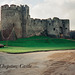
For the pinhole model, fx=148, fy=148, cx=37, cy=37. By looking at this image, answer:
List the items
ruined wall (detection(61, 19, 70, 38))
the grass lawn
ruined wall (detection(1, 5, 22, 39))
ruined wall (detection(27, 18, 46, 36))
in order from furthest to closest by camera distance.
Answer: ruined wall (detection(61, 19, 70, 38)) → ruined wall (detection(27, 18, 46, 36)) → ruined wall (detection(1, 5, 22, 39)) → the grass lawn

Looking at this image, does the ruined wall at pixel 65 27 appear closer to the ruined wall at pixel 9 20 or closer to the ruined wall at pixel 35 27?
the ruined wall at pixel 35 27

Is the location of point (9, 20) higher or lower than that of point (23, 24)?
higher

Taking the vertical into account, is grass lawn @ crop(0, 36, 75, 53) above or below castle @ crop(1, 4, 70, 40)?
below

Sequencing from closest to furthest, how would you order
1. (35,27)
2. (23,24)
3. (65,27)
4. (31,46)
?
(31,46) < (23,24) < (35,27) < (65,27)

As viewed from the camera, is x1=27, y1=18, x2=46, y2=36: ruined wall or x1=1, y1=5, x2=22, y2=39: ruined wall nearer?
Result: x1=1, y1=5, x2=22, y2=39: ruined wall

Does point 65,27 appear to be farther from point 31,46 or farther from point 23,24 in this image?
point 31,46

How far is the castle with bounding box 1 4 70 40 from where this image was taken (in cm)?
2492

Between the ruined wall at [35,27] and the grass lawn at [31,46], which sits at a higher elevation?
the ruined wall at [35,27]

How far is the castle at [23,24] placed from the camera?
81.8 feet

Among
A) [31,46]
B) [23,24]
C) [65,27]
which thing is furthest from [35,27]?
[31,46]

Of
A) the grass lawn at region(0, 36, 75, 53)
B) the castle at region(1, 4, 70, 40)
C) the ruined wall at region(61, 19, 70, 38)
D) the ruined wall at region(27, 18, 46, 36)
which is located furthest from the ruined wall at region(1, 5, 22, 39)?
the ruined wall at region(61, 19, 70, 38)

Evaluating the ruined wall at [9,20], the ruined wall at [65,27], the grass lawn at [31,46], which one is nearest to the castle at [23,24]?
the ruined wall at [9,20]

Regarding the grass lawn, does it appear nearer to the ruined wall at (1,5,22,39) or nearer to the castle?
the ruined wall at (1,5,22,39)

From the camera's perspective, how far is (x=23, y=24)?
27.1 m
